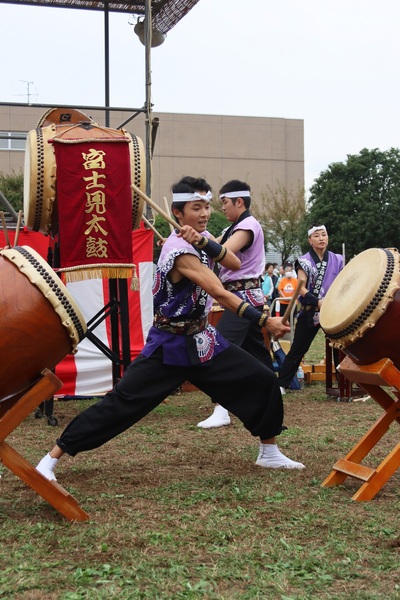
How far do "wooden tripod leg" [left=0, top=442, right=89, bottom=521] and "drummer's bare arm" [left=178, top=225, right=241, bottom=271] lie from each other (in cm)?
121

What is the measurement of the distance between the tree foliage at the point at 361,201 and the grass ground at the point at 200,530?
21.3 m

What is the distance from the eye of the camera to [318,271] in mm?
6609

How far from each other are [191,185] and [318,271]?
3065 mm

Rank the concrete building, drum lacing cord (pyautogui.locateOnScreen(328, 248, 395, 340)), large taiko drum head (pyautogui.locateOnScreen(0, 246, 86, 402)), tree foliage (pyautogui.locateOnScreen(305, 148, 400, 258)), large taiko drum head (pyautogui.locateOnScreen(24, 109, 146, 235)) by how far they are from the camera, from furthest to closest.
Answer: the concrete building, tree foliage (pyautogui.locateOnScreen(305, 148, 400, 258)), large taiko drum head (pyautogui.locateOnScreen(24, 109, 146, 235)), drum lacing cord (pyautogui.locateOnScreen(328, 248, 395, 340)), large taiko drum head (pyautogui.locateOnScreen(0, 246, 86, 402))

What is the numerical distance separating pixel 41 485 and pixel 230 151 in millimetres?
38795

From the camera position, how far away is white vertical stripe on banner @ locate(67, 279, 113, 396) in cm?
677

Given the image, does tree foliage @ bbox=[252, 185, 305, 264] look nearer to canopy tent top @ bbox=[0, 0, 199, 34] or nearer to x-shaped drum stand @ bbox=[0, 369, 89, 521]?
canopy tent top @ bbox=[0, 0, 199, 34]

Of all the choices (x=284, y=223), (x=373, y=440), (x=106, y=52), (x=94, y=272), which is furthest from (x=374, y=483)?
(x=284, y=223)

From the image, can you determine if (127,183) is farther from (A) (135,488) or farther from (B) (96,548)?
(B) (96,548)

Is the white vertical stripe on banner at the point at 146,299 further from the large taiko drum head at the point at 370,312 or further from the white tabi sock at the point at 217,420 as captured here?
the large taiko drum head at the point at 370,312

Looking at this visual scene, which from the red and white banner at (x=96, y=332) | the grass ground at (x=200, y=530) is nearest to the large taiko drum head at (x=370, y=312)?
the grass ground at (x=200, y=530)

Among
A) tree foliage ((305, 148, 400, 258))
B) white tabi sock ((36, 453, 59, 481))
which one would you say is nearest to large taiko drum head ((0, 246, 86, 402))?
white tabi sock ((36, 453, 59, 481))

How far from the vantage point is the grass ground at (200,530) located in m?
2.40

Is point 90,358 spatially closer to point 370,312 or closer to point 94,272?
point 94,272
